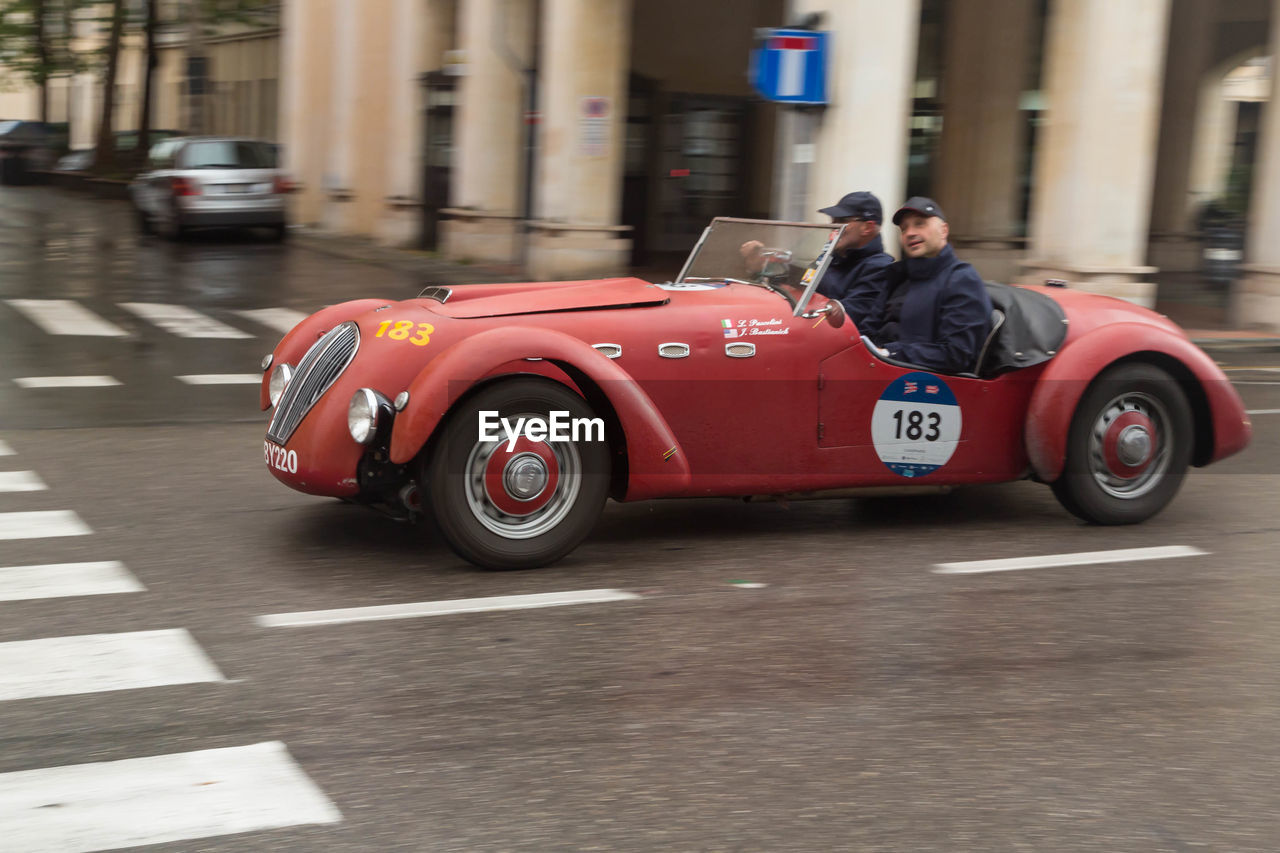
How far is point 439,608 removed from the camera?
5059 mm

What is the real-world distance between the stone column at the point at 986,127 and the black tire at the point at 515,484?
1705cm

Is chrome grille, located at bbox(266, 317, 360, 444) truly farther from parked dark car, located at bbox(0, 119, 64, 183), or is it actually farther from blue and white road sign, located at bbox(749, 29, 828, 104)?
parked dark car, located at bbox(0, 119, 64, 183)

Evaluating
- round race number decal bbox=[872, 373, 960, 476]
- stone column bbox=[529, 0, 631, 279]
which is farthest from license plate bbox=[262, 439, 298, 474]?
stone column bbox=[529, 0, 631, 279]

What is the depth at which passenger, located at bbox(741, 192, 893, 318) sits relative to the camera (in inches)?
260

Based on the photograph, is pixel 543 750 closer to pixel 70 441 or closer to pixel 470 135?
pixel 70 441

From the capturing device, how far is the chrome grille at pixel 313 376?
5.59 m

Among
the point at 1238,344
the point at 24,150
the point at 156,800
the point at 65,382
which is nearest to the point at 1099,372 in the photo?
the point at 156,800

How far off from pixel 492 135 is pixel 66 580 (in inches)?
681

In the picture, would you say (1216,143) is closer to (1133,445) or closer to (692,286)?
(1133,445)

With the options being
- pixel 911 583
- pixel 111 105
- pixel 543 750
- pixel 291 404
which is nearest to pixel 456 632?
pixel 543 750

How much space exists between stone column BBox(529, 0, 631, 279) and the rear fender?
12.8 meters

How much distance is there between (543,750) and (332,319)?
307 centimetres

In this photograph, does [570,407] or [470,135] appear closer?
[570,407]

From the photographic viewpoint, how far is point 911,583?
565cm
